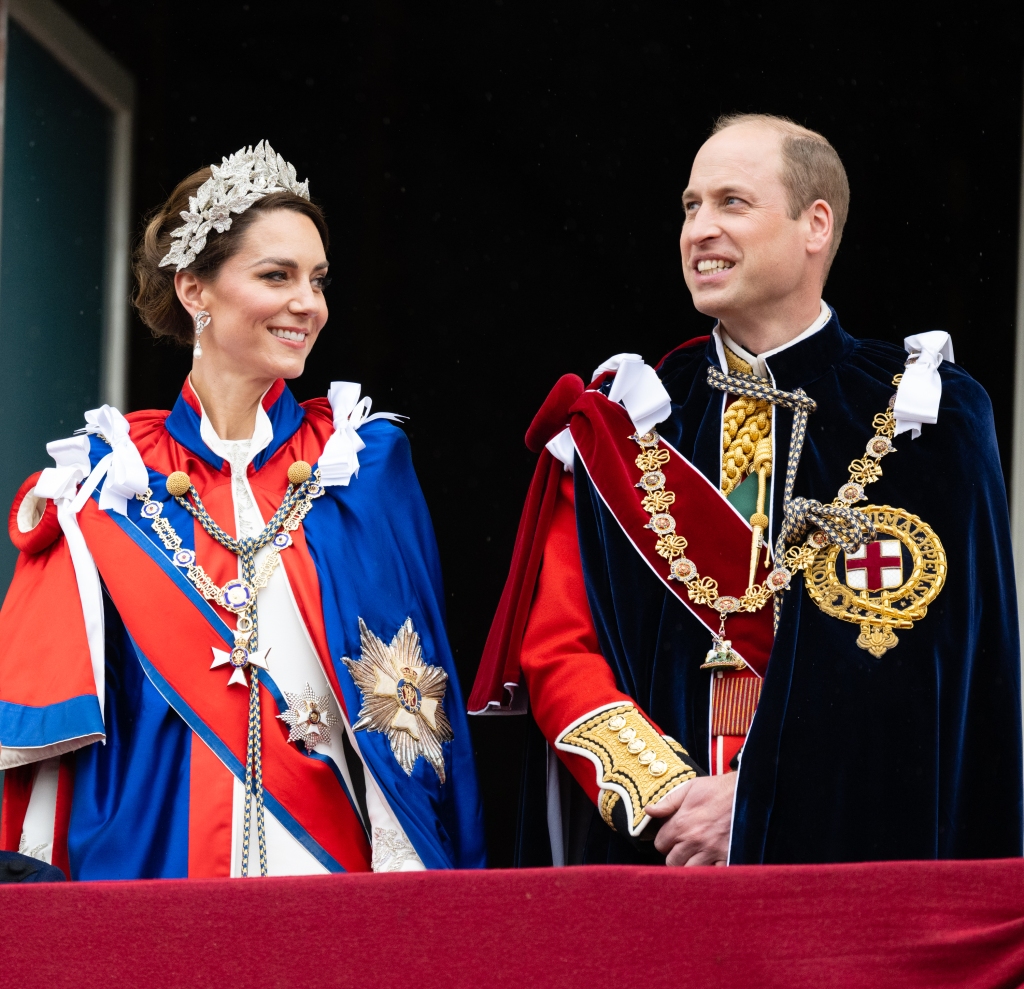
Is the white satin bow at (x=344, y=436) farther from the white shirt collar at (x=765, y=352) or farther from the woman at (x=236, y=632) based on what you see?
the white shirt collar at (x=765, y=352)

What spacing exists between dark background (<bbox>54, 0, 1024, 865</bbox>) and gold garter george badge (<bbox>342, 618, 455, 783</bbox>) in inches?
75.2

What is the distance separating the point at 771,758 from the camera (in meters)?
2.76

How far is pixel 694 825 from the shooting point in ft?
8.98

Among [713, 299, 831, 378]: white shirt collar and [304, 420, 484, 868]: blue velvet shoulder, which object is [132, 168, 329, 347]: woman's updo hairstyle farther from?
[713, 299, 831, 378]: white shirt collar

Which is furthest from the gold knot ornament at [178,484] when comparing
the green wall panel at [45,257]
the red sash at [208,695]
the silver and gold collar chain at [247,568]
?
the green wall panel at [45,257]

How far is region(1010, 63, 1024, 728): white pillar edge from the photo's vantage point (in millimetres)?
4223

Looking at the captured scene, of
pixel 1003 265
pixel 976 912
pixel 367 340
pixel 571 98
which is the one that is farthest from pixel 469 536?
pixel 976 912

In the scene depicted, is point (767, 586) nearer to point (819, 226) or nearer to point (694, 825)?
point (694, 825)

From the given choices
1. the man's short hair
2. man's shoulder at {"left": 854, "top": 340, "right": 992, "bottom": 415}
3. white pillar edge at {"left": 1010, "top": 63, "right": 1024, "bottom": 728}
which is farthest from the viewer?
white pillar edge at {"left": 1010, "top": 63, "right": 1024, "bottom": 728}

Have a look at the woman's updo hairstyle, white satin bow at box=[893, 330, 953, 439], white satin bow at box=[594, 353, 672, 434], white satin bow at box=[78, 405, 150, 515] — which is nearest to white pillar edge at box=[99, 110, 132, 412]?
the woman's updo hairstyle

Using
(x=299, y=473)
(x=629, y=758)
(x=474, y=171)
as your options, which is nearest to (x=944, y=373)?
(x=629, y=758)

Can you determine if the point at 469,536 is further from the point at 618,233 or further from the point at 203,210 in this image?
the point at 203,210

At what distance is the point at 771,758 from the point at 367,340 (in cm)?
268

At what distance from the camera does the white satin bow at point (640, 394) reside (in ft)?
10.2
